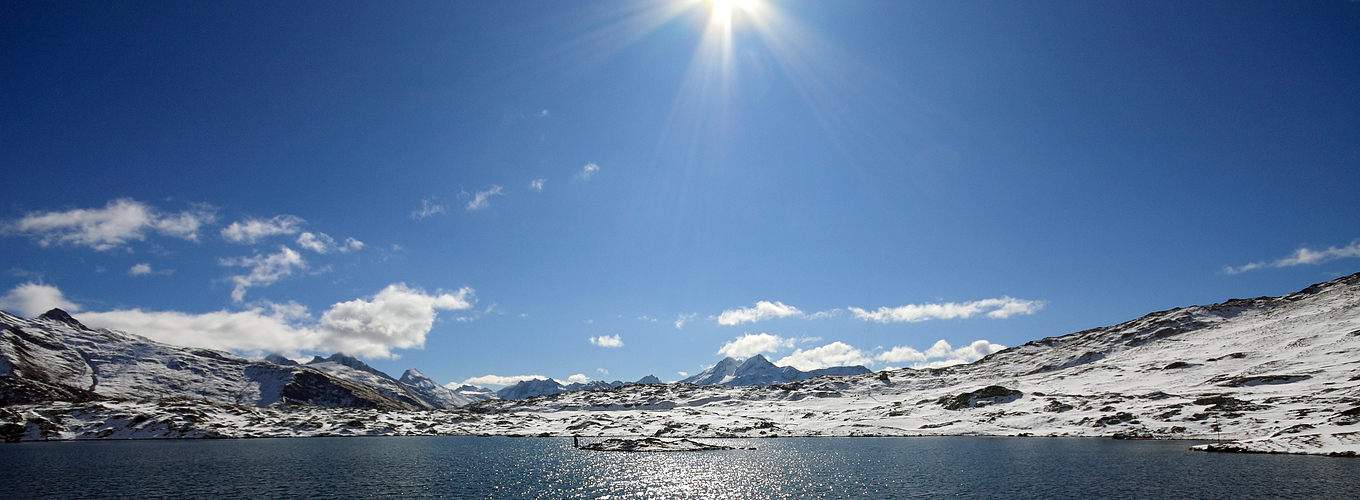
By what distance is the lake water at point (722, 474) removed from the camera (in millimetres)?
57812

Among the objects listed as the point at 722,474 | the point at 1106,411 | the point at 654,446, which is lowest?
the point at 654,446

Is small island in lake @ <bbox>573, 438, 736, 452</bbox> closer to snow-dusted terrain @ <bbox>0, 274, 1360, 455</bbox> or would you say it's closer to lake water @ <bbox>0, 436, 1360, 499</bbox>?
lake water @ <bbox>0, 436, 1360, 499</bbox>

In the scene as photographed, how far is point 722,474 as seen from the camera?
7562 centimetres

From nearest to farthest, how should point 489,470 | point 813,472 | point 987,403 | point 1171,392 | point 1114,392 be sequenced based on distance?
1. point 813,472
2. point 489,470
3. point 1171,392
4. point 1114,392
5. point 987,403

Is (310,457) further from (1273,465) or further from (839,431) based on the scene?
(1273,465)

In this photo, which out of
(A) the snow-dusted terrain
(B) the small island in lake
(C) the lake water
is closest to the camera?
(C) the lake water

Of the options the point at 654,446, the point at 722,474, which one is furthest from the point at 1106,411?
the point at 722,474

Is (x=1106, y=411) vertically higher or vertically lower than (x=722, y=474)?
lower

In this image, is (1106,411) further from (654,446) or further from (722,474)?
(722,474)

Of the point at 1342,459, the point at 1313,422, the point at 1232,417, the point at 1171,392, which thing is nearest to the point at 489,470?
the point at 1342,459

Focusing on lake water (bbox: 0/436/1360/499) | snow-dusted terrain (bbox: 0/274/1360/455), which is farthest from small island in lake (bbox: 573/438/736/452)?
snow-dusted terrain (bbox: 0/274/1360/455)

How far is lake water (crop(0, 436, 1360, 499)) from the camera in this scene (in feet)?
190

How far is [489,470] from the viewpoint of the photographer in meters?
82.2

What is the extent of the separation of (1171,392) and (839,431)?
262 feet
